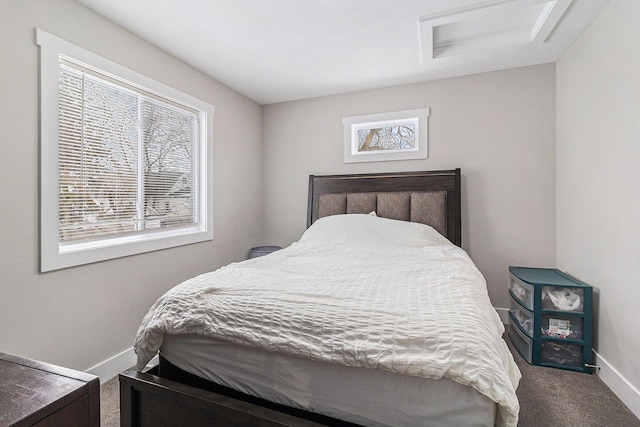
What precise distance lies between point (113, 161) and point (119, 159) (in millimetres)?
52

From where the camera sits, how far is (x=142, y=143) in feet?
7.97

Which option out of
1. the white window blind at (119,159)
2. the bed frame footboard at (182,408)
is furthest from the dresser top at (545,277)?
the white window blind at (119,159)

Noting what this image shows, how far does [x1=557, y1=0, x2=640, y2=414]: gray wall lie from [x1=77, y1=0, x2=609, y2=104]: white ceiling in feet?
Result: 0.91

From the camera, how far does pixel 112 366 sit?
7.01 ft

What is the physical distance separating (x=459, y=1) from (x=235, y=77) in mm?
2029

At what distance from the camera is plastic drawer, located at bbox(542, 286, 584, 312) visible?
7.07 ft

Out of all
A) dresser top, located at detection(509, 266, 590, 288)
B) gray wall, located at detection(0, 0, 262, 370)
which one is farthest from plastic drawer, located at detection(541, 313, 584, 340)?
gray wall, located at detection(0, 0, 262, 370)

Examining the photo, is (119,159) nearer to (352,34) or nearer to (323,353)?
(352,34)

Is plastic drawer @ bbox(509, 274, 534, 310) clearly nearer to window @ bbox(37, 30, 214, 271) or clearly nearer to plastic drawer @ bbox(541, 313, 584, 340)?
plastic drawer @ bbox(541, 313, 584, 340)

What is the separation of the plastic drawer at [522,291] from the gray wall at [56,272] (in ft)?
8.94

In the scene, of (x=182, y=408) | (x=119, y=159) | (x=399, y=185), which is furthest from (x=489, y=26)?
(x=182, y=408)

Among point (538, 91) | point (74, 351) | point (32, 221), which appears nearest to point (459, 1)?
point (538, 91)

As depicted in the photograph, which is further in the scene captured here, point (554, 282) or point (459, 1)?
point (554, 282)

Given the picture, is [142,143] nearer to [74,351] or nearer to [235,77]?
[235,77]
